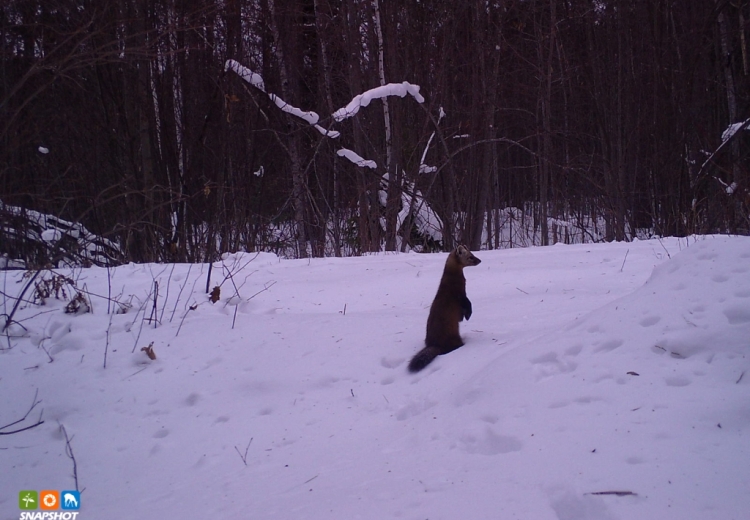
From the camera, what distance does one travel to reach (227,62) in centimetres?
1252

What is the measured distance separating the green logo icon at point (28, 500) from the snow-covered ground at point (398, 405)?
6 cm

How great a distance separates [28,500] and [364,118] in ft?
41.8

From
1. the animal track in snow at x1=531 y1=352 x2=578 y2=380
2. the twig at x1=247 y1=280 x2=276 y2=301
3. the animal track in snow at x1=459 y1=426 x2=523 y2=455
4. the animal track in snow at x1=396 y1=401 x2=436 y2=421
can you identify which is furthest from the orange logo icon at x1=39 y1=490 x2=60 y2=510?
the twig at x1=247 y1=280 x2=276 y2=301

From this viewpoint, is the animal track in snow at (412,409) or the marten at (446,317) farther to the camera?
the marten at (446,317)

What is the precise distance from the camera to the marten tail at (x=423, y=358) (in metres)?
4.70

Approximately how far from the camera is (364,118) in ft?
49.2

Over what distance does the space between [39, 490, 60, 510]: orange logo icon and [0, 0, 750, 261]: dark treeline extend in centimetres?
724

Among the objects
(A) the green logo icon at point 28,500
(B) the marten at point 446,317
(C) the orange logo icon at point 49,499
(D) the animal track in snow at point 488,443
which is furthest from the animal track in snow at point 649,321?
(A) the green logo icon at point 28,500

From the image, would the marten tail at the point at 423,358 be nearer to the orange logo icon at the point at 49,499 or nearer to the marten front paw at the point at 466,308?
A: the marten front paw at the point at 466,308

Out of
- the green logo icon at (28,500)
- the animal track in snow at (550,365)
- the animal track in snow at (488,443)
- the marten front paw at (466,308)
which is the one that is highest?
the marten front paw at (466,308)

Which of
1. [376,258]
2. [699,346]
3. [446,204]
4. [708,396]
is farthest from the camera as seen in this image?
[446,204]

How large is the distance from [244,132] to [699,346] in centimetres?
1243

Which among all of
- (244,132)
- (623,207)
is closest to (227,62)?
(244,132)

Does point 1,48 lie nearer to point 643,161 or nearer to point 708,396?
point 708,396
